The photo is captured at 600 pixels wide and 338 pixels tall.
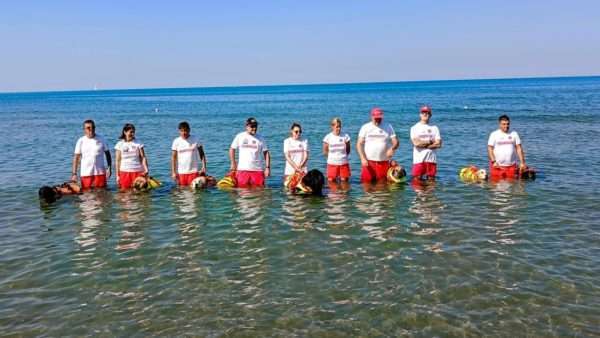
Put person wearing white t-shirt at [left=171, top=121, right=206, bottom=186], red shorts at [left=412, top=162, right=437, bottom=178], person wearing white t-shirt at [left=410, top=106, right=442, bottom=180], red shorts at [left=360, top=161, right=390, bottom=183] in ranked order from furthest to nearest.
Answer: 1. red shorts at [left=412, top=162, right=437, bottom=178]
2. red shorts at [left=360, top=161, right=390, bottom=183]
3. person wearing white t-shirt at [left=410, top=106, right=442, bottom=180]
4. person wearing white t-shirt at [left=171, top=121, right=206, bottom=186]

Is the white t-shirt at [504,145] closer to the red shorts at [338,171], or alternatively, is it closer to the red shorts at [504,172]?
the red shorts at [504,172]

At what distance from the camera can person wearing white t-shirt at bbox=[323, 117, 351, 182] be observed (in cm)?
1358

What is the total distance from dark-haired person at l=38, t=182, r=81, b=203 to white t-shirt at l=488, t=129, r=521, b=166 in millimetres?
11901

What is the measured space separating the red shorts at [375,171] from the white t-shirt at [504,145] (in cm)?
314

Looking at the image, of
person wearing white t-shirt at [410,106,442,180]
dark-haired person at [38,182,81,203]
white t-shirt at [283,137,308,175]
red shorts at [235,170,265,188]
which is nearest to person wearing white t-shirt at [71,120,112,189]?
dark-haired person at [38,182,81,203]

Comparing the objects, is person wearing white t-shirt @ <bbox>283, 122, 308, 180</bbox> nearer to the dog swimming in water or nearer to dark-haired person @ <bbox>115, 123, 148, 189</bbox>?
the dog swimming in water

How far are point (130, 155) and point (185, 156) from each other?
1.49 metres

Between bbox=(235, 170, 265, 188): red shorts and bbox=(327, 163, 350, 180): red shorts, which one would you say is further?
bbox=(327, 163, 350, 180): red shorts

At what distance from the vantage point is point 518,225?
10.2m

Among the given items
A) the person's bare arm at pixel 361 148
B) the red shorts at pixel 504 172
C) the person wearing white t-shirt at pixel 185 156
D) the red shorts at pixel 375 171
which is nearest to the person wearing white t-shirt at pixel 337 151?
the person's bare arm at pixel 361 148

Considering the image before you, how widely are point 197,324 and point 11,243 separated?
5796 mm

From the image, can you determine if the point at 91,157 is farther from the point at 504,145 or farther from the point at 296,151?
the point at 504,145

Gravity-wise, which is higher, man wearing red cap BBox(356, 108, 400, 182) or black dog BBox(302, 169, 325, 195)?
man wearing red cap BBox(356, 108, 400, 182)

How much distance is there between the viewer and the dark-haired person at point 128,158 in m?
13.4
